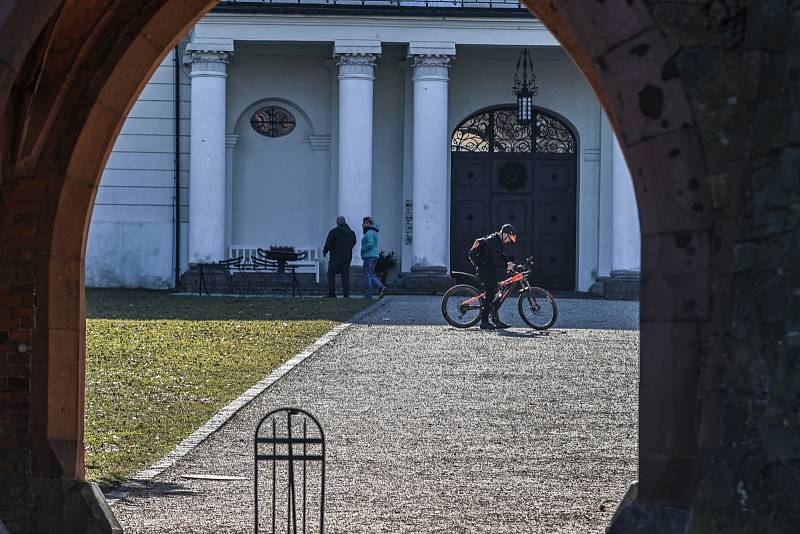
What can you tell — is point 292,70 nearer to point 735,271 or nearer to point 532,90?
point 532,90

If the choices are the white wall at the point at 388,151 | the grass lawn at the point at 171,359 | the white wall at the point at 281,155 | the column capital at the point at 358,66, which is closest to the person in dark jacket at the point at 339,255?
the grass lawn at the point at 171,359

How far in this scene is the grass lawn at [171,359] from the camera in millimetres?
12602

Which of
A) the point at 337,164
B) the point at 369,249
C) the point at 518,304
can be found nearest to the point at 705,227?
the point at 518,304

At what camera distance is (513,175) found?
1297 inches

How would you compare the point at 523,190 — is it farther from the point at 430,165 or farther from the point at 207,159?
the point at 207,159

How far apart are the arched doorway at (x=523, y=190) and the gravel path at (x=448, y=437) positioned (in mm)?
12043

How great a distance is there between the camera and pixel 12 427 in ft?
27.9

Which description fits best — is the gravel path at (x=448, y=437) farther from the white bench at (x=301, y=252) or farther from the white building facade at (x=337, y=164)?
the white building facade at (x=337, y=164)

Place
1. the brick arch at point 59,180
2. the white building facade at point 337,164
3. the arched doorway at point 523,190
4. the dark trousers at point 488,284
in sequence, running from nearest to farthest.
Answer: the brick arch at point 59,180 → the dark trousers at point 488,284 → the arched doorway at point 523,190 → the white building facade at point 337,164

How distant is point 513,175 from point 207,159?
20.1ft

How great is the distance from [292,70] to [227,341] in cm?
1518

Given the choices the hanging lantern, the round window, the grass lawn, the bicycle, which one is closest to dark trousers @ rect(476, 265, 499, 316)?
the bicycle

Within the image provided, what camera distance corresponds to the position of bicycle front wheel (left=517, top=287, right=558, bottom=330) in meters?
21.3

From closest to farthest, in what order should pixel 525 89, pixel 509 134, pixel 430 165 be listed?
1. pixel 525 89
2. pixel 430 165
3. pixel 509 134
